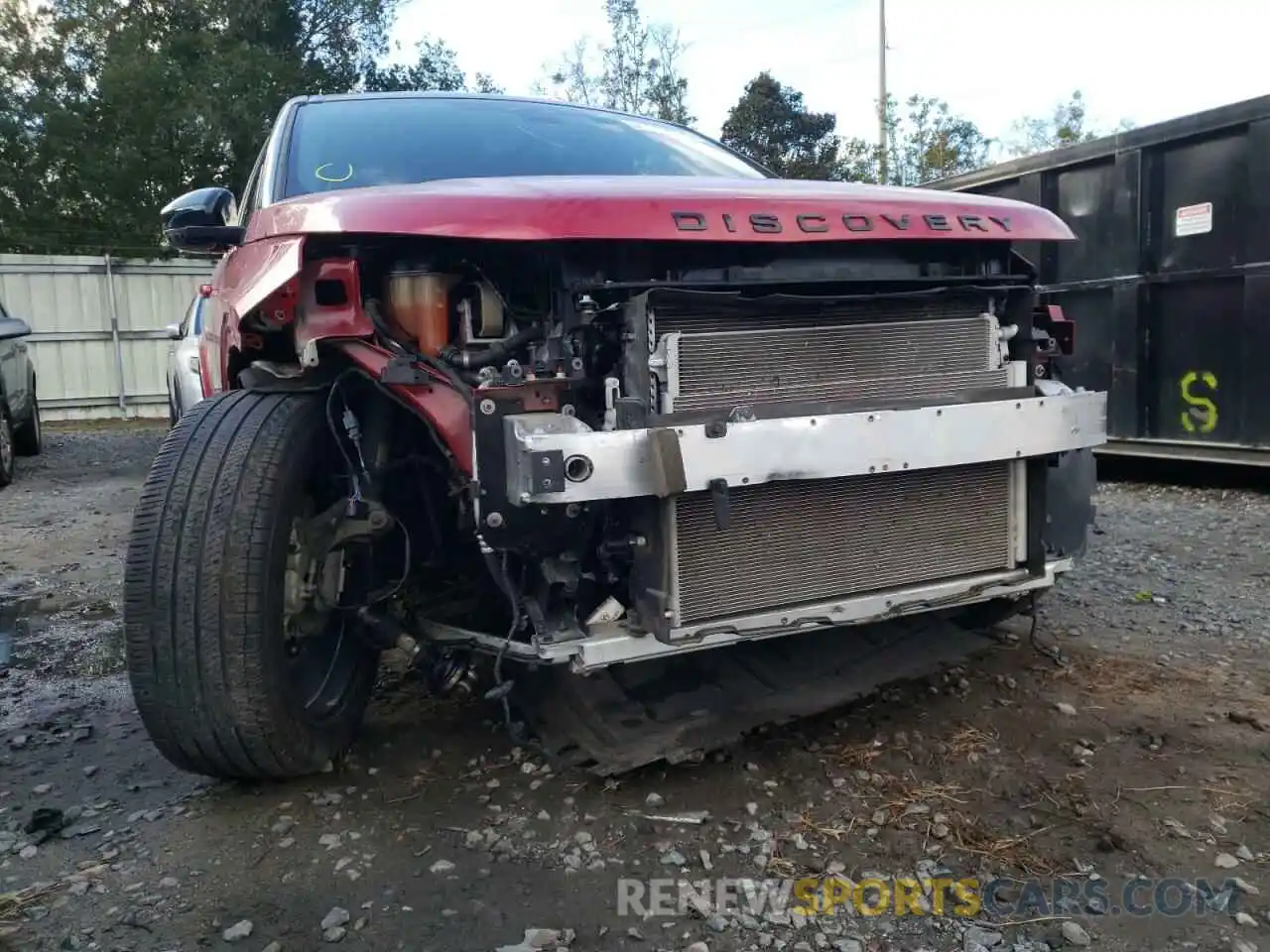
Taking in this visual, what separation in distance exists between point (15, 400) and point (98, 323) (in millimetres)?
5839

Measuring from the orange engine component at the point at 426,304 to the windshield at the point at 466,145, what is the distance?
84 cm

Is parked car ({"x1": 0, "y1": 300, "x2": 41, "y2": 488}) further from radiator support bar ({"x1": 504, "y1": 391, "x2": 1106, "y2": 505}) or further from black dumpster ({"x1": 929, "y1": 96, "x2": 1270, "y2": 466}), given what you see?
black dumpster ({"x1": 929, "y1": 96, "x2": 1270, "y2": 466})

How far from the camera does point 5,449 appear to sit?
8891 mm

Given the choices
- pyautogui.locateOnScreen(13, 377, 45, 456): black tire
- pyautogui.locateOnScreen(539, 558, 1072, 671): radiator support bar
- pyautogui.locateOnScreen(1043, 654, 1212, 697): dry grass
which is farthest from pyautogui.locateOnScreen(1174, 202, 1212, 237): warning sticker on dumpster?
pyautogui.locateOnScreen(13, 377, 45, 456): black tire

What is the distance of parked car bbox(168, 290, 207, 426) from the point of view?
613cm

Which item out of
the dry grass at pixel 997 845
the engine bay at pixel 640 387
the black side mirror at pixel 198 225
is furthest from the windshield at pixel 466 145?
the dry grass at pixel 997 845

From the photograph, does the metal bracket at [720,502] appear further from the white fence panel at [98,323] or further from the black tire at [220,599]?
the white fence panel at [98,323]

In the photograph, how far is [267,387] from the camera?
2.79 m

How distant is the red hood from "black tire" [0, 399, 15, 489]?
7.35 m

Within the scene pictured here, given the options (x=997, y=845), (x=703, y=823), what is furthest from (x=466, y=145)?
(x=997, y=845)

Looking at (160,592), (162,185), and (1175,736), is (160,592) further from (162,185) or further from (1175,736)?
(162,185)

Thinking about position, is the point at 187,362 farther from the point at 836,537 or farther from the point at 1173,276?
the point at 1173,276

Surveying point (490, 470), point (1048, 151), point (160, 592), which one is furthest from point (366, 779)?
point (1048, 151)

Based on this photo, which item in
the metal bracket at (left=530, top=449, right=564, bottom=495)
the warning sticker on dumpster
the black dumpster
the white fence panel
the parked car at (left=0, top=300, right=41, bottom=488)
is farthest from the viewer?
the white fence panel
